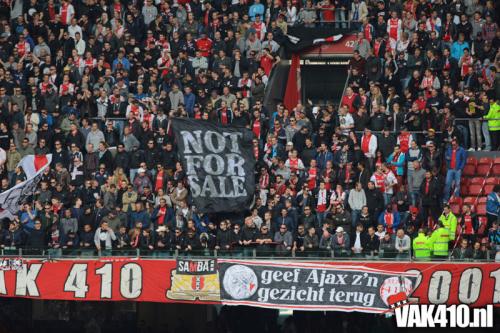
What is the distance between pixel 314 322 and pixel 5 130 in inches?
329

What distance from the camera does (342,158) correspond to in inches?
1228

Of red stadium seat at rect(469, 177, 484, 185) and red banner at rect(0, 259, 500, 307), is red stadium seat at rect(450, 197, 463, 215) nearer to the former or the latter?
red stadium seat at rect(469, 177, 484, 185)

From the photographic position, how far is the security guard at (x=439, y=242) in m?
28.5

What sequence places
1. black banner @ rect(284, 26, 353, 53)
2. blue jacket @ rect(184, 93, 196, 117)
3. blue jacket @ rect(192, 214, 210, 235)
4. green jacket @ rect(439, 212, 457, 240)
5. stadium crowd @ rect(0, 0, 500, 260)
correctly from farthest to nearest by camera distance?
black banner @ rect(284, 26, 353, 53) → blue jacket @ rect(184, 93, 196, 117) → blue jacket @ rect(192, 214, 210, 235) → stadium crowd @ rect(0, 0, 500, 260) → green jacket @ rect(439, 212, 457, 240)

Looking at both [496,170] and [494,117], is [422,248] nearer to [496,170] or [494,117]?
[496,170]

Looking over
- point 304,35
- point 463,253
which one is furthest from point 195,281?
point 304,35

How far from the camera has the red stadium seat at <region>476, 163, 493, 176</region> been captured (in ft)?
107

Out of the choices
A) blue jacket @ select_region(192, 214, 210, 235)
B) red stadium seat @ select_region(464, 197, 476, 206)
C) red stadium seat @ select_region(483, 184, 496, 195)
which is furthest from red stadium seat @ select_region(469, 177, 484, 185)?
blue jacket @ select_region(192, 214, 210, 235)

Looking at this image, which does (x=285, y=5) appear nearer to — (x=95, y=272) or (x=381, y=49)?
(x=381, y=49)

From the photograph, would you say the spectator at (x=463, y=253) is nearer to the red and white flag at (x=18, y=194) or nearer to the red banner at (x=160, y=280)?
the red banner at (x=160, y=280)

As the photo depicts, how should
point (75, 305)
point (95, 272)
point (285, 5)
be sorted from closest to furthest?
point (95, 272) < point (75, 305) < point (285, 5)

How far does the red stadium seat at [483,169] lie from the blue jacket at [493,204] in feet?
7.12

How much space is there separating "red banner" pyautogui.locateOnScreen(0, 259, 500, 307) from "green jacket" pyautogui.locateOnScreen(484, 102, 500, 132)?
532 cm

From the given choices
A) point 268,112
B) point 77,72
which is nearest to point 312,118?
point 268,112
